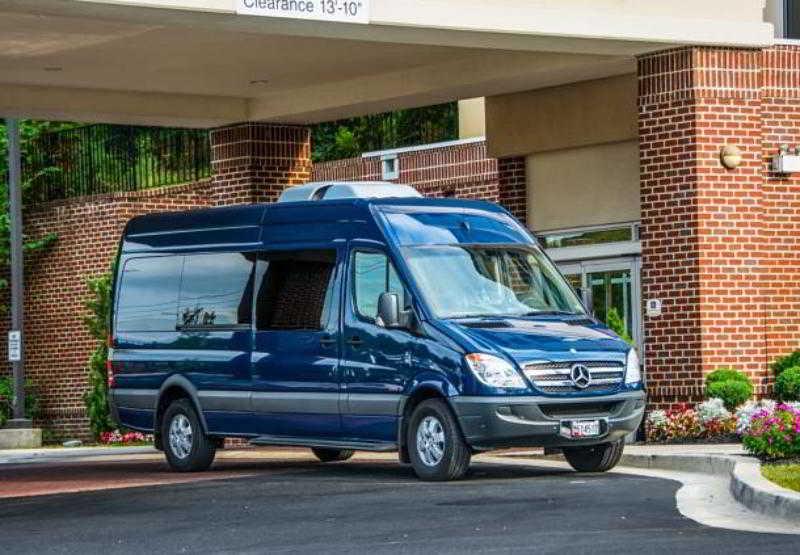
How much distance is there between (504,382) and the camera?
17516 mm

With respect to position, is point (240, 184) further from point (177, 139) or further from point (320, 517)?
point (320, 517)

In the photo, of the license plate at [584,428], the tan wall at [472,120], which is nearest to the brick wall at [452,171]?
the tan wall at [472,120]

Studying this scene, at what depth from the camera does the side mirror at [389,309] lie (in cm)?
1811

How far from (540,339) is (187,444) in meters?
5.14

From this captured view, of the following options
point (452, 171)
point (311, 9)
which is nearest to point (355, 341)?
point (311, 9)

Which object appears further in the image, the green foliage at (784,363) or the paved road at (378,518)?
the green foliage at (784,363)

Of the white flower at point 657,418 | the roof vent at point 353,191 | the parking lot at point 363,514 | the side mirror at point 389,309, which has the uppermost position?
the roof vent at point 353,191

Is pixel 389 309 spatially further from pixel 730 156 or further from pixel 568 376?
pixel 730 156

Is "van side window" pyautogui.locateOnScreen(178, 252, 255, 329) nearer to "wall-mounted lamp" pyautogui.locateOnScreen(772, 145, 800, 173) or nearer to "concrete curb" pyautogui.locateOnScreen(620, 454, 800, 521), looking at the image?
"concrete curb" pyautogui.locateOnScreen(620, 454, 800, 521)

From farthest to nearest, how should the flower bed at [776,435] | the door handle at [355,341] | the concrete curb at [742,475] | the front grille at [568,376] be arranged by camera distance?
the door handle at [355,341] → the front grille at [568,376] → the flower bed at [776,435] → the concrete curb at [742,475]

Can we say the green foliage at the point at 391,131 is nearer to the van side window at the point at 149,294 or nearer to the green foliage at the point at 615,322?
the green foliage at the point at 615,322

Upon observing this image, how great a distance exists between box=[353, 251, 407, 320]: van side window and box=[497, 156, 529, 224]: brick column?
29.6 ft

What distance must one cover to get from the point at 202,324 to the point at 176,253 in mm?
1034

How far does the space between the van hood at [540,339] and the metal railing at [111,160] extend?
1744 centimetres
